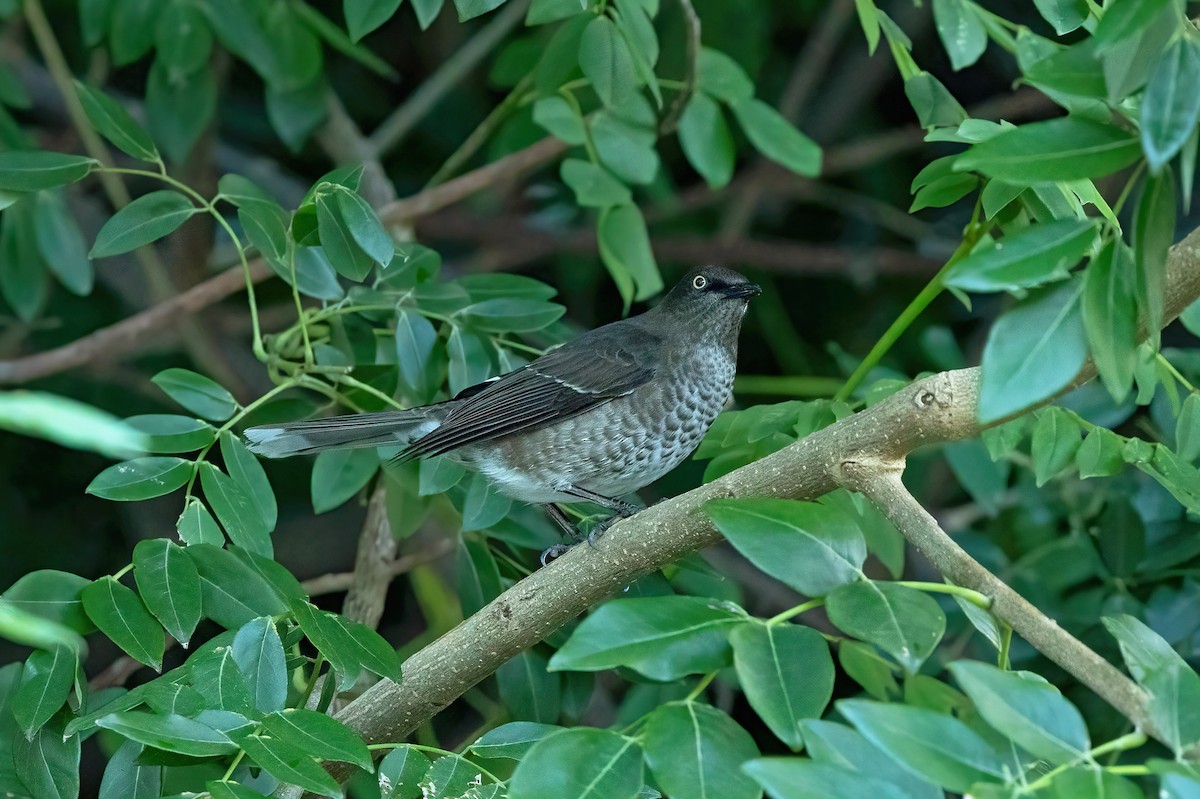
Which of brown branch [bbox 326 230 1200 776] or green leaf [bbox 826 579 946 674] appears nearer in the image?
green leaf [bbox 826 579 946 674]

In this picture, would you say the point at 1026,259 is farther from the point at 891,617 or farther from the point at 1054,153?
the point at 891,617

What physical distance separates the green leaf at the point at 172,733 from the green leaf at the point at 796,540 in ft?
2.38

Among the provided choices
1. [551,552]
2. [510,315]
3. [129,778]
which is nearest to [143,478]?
[129,778]

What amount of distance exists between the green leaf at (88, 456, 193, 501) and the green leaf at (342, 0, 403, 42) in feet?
2.94

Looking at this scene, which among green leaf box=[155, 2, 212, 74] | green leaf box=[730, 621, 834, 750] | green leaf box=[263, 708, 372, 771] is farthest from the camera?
green leaf box=[155, 2, 212, 74]

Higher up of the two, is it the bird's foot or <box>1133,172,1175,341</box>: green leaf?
<box>1133,172,1175,341</box>: green leaf

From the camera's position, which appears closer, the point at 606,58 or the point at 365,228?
the point at 365,228

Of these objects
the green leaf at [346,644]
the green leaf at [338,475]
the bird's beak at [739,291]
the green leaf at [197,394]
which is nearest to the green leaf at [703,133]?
the bird's beak at [739,291]

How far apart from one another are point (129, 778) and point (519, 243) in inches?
133

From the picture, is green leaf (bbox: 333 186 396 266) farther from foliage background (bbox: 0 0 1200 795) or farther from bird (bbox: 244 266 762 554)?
foliage background (bbox: 0 0 1200 795)

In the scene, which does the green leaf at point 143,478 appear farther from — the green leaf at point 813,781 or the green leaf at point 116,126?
the green leaf at point 813,781

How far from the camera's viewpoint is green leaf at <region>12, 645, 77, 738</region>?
6.34 ft

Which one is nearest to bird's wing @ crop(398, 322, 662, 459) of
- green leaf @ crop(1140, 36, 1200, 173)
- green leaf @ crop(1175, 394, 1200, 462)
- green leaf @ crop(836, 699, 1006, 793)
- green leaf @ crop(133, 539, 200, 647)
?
green leaf @ crop(133, 539, 200, 647)

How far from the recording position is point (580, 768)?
150 centimetres
